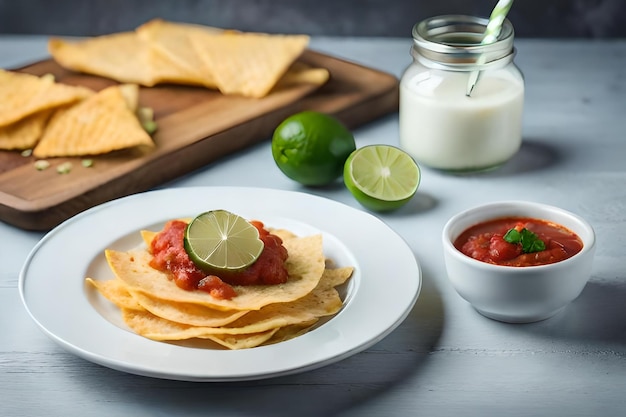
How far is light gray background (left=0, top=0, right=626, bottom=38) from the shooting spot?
4.08m

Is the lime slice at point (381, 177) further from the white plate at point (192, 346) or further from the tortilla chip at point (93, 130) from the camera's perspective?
the tortilla chip at point (93, 130)

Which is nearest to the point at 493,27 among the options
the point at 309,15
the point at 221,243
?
the point at 221,243

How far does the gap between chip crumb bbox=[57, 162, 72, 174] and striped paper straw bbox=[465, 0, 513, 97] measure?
1.21m

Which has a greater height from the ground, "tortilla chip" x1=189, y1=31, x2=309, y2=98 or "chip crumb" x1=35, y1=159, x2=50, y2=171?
"chip crumb" x1=35, y1=159, x2=50, y2=171

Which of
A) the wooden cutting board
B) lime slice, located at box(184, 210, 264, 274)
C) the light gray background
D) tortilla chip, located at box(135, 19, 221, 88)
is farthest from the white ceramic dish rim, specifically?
the light gray background

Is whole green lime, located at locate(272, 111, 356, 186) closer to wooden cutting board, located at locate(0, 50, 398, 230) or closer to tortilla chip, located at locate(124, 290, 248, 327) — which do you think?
wooden cutting board, located at locate(0, 50, 398, 230)

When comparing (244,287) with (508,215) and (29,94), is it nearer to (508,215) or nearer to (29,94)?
(508,215)

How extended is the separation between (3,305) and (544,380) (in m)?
1.27

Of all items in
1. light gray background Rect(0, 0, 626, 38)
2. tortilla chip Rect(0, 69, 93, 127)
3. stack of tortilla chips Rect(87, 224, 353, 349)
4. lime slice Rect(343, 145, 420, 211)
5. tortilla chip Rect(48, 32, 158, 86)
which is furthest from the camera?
light gray background Rect(0, 0, 626, 38)

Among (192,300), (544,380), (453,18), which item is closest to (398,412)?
(544,380)

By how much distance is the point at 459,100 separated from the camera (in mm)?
2754

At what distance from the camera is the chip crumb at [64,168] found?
9.11ft

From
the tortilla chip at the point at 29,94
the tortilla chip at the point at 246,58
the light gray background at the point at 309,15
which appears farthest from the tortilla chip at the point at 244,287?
the light gray background at the point at 309,15

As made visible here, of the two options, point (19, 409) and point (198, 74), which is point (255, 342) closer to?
point (19, 409)
